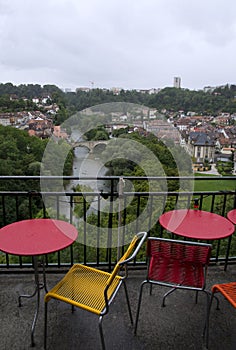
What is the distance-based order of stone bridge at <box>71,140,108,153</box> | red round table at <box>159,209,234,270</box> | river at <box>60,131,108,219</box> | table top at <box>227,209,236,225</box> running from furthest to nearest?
stone bridge at <box>71,140,108,153</box> < river at <box>60,131,108,219</box> < table top at <box>227,209,236,225</box> < red round table at <box>159,209,234,270</box>

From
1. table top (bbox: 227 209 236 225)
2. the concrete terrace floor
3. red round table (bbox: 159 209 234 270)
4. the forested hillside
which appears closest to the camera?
the concrete terrace floor

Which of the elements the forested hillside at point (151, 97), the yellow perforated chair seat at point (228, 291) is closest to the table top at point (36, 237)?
the yellow perforated chair seat at point (228, 291)

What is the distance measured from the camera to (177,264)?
1999 mm

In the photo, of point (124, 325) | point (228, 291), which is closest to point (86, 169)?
point (124, 325)

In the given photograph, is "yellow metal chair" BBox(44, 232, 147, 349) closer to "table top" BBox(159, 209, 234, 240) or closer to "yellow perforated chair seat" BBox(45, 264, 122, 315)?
"yellow perforated chair seat" BBox(45, 264, 122, 315)

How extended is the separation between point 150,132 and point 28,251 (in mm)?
2366

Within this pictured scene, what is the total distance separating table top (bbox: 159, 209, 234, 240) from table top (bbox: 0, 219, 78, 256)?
82 cm

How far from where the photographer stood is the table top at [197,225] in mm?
2027

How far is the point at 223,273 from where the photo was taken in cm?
271

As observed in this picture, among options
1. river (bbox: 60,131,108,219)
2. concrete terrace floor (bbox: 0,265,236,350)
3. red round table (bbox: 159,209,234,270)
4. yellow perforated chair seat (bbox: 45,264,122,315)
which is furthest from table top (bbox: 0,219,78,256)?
red round table (bbox: 159,209,234,270)

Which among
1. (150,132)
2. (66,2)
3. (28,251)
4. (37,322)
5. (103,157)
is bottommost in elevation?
(37,322)

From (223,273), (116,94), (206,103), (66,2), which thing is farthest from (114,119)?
(66,2)

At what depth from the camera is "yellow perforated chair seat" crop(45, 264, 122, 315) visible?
63.0 inches

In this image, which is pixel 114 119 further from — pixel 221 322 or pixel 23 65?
pixel 23 65
